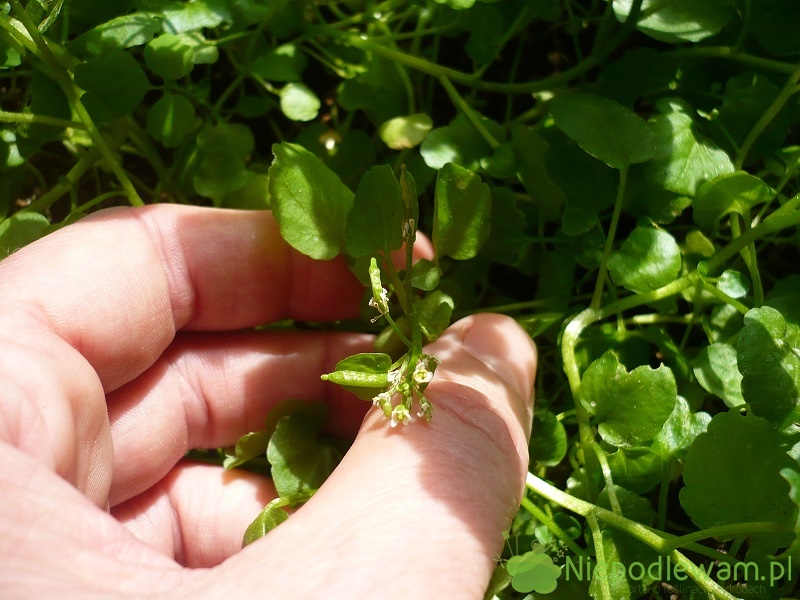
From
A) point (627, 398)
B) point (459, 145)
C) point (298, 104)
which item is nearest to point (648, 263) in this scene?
point (627, 398)

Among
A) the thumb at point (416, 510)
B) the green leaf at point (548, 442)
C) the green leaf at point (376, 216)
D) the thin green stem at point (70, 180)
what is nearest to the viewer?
the thumb at point (416, 510)

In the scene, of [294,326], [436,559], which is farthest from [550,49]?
[436,559]

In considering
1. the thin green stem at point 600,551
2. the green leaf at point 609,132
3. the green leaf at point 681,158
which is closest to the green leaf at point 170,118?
the green leaf at point 609,132

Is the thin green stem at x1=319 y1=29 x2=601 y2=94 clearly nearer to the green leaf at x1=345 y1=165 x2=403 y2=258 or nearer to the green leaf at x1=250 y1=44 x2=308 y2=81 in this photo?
the green leaf at x1=250 y1=44 x2=308 y2=81

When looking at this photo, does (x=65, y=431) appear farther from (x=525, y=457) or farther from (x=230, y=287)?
(x=525, y=457)

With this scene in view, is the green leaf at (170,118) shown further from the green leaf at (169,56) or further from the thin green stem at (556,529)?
the thin green stem at (556,529)

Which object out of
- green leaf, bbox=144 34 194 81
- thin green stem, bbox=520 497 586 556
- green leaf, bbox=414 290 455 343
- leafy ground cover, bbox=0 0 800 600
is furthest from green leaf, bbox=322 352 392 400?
green leaf, bbox=144 34 194 81

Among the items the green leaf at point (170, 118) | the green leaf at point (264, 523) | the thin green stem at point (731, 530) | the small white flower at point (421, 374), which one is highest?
the green leaf at point (170, 118)
